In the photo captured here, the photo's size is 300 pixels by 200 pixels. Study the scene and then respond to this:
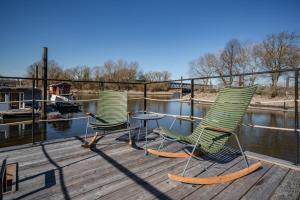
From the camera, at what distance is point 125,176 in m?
1.76

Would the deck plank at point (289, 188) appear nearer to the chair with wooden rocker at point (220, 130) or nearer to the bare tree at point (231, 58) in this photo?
the chair with wooden rocker at point (220, 130)

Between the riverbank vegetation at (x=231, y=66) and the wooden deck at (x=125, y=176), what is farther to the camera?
the riverbank vegetation at (x=231, y=66)

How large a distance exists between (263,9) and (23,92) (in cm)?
1718

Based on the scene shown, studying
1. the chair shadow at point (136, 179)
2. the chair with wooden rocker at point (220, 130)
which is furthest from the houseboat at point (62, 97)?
the chair with wooden rocker at point (220, 130)

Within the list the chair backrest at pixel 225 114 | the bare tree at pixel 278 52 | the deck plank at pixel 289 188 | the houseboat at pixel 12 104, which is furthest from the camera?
the bare tree at pixel 278 52

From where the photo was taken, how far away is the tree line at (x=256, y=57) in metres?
18.8

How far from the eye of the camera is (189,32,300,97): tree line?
1881 centimetres

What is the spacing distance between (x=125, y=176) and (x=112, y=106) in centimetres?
163

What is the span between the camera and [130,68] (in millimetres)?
35500

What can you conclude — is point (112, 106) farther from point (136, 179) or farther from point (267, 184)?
point (267, 184)

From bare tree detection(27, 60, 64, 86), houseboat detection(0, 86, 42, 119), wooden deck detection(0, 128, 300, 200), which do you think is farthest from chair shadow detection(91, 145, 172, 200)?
bare tree detection(27, 60, 64, 86)

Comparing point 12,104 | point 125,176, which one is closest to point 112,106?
point 125,176

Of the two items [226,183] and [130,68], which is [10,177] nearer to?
[226,183]

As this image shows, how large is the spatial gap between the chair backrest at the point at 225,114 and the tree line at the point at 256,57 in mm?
14137
